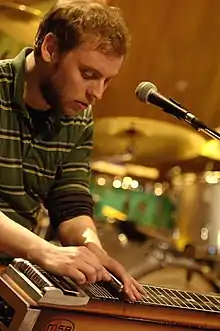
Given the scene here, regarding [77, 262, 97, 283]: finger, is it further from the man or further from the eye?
the eye

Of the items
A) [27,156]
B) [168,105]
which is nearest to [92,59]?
[168,105]

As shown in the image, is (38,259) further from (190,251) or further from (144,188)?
(144,188)

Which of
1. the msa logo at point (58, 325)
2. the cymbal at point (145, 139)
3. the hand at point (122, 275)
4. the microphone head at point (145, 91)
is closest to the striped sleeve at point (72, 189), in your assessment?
the hand at point (122, 275)

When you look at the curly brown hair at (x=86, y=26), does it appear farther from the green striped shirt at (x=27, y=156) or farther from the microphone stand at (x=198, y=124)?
the microphone stand at (x=198, y=124)

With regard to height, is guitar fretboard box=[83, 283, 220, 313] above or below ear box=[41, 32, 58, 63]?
below

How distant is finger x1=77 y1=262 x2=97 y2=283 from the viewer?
1.46 meters

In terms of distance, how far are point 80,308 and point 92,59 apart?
0.69 m

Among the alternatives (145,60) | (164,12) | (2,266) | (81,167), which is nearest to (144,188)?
(145,60)

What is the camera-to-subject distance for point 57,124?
77.8 inches

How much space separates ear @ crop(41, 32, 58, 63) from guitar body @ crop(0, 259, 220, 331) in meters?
0.60

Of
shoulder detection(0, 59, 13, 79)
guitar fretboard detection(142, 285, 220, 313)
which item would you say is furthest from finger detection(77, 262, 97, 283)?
shoulder detection(0, 59, 13, 79)

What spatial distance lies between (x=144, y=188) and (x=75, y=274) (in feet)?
13.0

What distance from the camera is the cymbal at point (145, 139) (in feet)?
13.5

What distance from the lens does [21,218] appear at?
1965 millimetres
